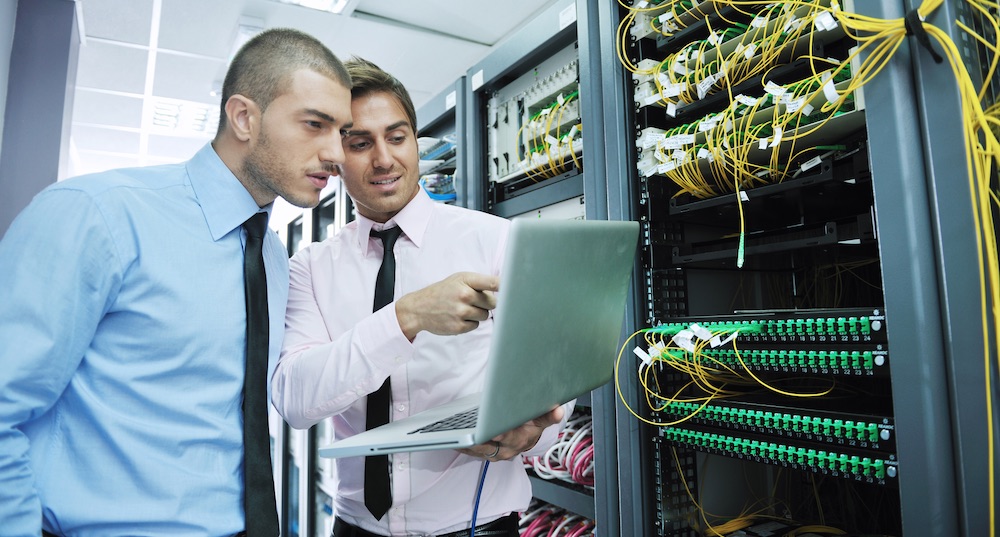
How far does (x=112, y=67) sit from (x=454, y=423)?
389 centimetres

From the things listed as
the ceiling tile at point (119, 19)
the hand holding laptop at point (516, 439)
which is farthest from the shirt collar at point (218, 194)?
the ceiling tile at point (119, 19)

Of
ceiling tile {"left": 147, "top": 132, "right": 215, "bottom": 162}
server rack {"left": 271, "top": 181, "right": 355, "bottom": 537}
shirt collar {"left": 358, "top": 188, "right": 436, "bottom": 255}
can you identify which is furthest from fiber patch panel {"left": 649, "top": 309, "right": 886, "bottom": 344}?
ceiling tile {"left": 147, "top": 132, "right": 215, "bottom": 162}

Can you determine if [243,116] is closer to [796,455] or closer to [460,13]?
[796,455]

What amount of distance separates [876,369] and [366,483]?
34.6 inches

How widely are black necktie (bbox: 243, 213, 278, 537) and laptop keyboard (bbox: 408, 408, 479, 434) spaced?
0.31m

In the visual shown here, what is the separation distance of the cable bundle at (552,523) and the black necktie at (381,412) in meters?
0.70

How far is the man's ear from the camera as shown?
98 centimetres

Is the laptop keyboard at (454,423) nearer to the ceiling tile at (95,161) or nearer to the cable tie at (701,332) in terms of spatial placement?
the cable tie at (701,332)

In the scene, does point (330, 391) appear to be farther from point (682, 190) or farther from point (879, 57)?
point (879, 57)

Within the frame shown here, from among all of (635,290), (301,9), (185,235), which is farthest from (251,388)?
(301,9)

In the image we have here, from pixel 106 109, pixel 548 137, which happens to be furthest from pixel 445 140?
pixel 106 109

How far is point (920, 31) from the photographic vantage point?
32.9 inches

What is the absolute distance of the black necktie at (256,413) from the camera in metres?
0.86

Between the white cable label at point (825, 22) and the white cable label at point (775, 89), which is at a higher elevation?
Answer: the white cable label at point (825, 22)
